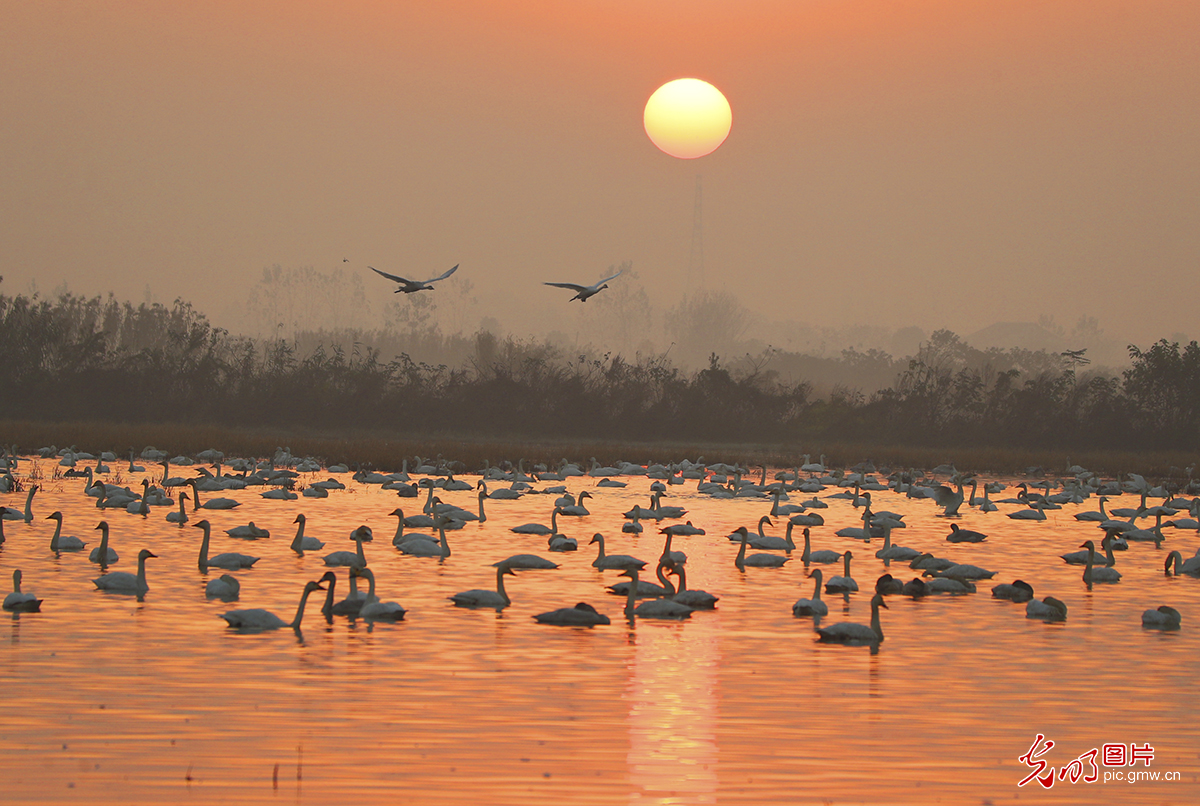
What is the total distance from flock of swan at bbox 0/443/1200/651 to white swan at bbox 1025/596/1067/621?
16mm

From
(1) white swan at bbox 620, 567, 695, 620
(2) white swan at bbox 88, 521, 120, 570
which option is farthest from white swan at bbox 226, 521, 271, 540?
(1) white swan at bbox 620, 567, 695, 620

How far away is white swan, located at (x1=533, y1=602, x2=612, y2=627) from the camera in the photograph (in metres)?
14.3

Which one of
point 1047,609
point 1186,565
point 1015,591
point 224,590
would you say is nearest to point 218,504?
point 224,590

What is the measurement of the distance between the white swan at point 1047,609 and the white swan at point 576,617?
525cm

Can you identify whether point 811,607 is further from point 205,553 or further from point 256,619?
point 205,553

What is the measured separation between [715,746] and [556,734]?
1215mm

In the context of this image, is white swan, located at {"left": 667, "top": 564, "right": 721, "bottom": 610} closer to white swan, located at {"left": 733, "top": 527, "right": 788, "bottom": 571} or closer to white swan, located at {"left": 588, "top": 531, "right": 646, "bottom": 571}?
white swan, located at {"left": 588, "top": 531, "right": 646, "bottom": 571}

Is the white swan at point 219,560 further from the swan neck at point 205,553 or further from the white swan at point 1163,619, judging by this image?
the white swan at point 1163,619

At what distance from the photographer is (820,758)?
9.45 m

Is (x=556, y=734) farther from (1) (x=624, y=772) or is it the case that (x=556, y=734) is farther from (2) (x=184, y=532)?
(2) (x=184, y=532)

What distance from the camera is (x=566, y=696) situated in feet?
36.7

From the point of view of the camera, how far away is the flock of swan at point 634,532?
49.1 feet

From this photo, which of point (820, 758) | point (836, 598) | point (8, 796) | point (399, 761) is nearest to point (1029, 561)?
point (836, 598)

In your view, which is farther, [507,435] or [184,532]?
[507,435]
